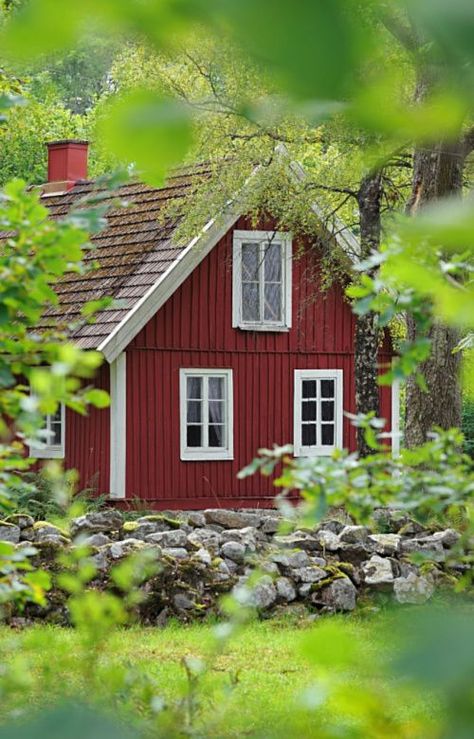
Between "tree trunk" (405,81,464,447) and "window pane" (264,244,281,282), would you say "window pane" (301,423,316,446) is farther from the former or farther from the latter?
"tree trunk" (405,81,464,447)

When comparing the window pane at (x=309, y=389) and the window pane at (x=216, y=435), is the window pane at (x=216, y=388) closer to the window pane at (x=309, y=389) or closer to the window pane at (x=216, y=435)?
the window pane at (x=216, y=435)

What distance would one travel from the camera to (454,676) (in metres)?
0.55

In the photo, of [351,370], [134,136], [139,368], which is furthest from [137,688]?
[351,370]

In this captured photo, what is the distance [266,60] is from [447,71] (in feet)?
0.42

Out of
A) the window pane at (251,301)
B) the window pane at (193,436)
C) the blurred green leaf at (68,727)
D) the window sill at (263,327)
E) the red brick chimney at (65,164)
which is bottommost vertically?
the window pane at (193,436)

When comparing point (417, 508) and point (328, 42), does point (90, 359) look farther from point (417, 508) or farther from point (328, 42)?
point (328, 42)

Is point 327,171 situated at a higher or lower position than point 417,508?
higher

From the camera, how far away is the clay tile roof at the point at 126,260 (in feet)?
63.8

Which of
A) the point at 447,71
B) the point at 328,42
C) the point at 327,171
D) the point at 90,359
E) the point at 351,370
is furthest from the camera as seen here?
the point at 351,370

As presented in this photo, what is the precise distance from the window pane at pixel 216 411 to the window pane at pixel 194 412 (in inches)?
7.3

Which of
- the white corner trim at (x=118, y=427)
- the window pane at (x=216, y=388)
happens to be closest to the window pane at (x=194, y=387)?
the window pane at (x=216, y=388)

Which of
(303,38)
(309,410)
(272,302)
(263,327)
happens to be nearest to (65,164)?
(272,302)

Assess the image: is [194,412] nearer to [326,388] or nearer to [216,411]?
[216,411]

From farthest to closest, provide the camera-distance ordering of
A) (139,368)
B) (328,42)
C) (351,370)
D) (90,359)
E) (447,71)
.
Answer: (351,370), (139,368), (90,359), (447,71), (328,42)
